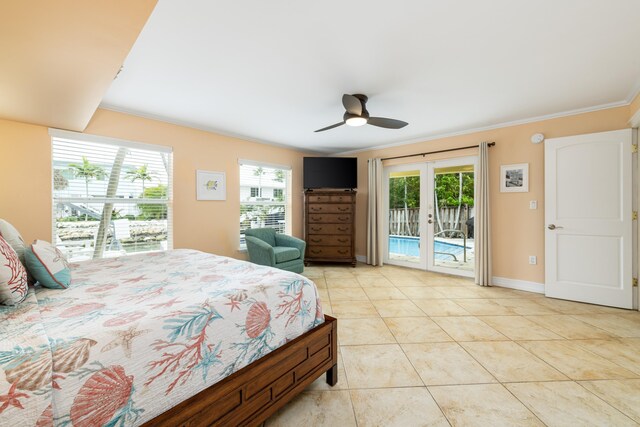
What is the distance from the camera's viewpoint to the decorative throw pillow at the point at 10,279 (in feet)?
3.71

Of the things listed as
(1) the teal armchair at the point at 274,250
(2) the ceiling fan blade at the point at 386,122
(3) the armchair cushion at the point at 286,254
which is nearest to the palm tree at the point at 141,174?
(1) the teal armchair at the point at 274,250

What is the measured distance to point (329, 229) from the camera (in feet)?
16.4

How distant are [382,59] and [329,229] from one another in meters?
3.31

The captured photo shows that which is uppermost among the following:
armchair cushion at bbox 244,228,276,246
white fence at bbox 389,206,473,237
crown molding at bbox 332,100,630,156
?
crown molding at bbox 332,100,630,156

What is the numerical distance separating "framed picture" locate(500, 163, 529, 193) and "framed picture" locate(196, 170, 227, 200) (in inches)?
165

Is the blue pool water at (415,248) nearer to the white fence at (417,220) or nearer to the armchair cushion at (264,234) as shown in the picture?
the white fence at (417,220)

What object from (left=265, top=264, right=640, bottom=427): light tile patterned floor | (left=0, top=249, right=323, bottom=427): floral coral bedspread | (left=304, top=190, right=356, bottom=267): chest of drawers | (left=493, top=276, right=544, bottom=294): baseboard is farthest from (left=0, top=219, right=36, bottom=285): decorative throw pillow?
(left=493, top=276, right=544, bottom=294): baseboard

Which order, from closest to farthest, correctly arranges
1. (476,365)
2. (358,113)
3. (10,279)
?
(10,279), (476,365), (358,113)

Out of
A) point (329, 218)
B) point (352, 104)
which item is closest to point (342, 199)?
point (329, 218)

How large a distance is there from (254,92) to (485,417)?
3.15 meters

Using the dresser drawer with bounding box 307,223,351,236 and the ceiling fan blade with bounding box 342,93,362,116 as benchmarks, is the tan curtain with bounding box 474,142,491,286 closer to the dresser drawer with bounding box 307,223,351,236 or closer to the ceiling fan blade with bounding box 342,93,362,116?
the dresser drawer with bounding box 307,223,351,236

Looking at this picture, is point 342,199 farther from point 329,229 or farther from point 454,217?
point 454,217

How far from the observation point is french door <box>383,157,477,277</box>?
4.26 m

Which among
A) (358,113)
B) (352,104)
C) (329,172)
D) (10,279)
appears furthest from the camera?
(329,172)
